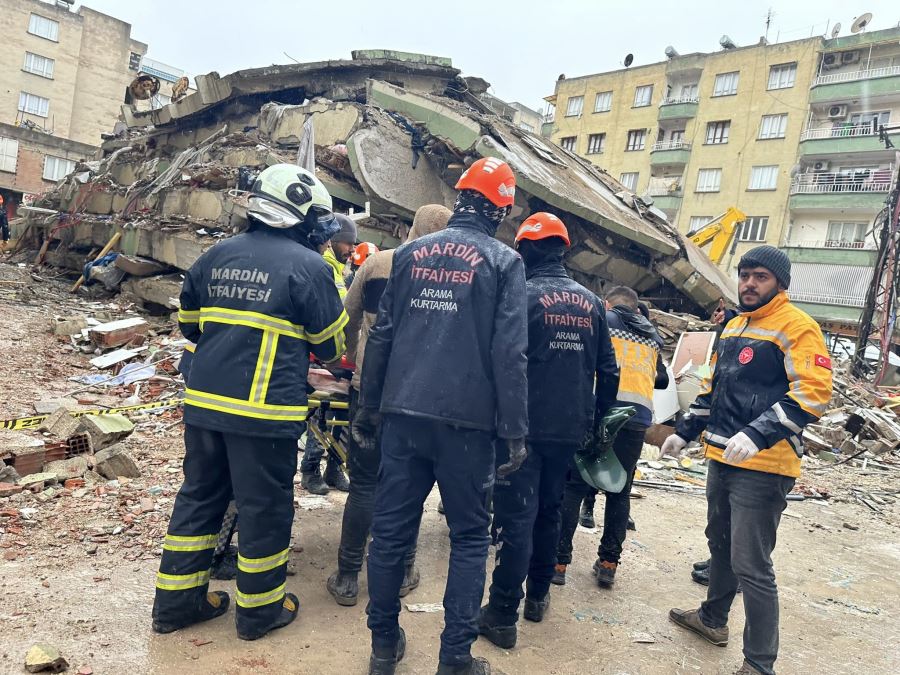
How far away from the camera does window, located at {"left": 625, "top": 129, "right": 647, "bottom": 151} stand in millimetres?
33906

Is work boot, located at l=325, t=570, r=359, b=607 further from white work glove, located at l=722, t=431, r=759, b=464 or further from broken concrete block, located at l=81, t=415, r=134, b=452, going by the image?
broken concrete block, located at l=81, t=415, r=134, b=452

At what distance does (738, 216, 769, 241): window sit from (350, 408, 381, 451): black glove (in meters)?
30.6

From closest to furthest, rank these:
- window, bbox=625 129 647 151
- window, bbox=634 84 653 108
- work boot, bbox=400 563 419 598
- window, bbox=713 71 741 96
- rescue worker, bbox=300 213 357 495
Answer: work boot, bbox=400 563 419 598 < rescue worker, bbox=300 213 357 495 < window, bbox=713 71 741 96 < window, bbox=634 84 653 108 < window, bbox=625 129 647 151

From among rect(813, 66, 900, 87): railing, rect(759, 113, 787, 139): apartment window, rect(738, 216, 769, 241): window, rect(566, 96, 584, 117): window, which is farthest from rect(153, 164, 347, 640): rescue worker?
rect(566, 96, 584, 117): window

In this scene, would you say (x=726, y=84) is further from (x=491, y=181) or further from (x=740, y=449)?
(x=740, y=449)

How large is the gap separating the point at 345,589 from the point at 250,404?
116 cm

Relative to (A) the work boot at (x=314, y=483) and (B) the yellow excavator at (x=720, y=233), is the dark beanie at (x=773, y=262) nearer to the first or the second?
(A) the work boot at (x=314, y=483)

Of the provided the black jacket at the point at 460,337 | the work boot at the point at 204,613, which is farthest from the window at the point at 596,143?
the work boot at the point at 204,613

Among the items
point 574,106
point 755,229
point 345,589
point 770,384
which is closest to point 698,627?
point 770,384

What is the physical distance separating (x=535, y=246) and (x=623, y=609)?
2.06 meters

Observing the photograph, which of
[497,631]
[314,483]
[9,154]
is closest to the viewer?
[497,631]

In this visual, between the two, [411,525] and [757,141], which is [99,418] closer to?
[411,525]

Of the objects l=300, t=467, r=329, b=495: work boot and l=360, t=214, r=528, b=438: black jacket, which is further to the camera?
l=300, t=467, r=329, b=495: work boot

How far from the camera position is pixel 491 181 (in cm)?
→ 271
